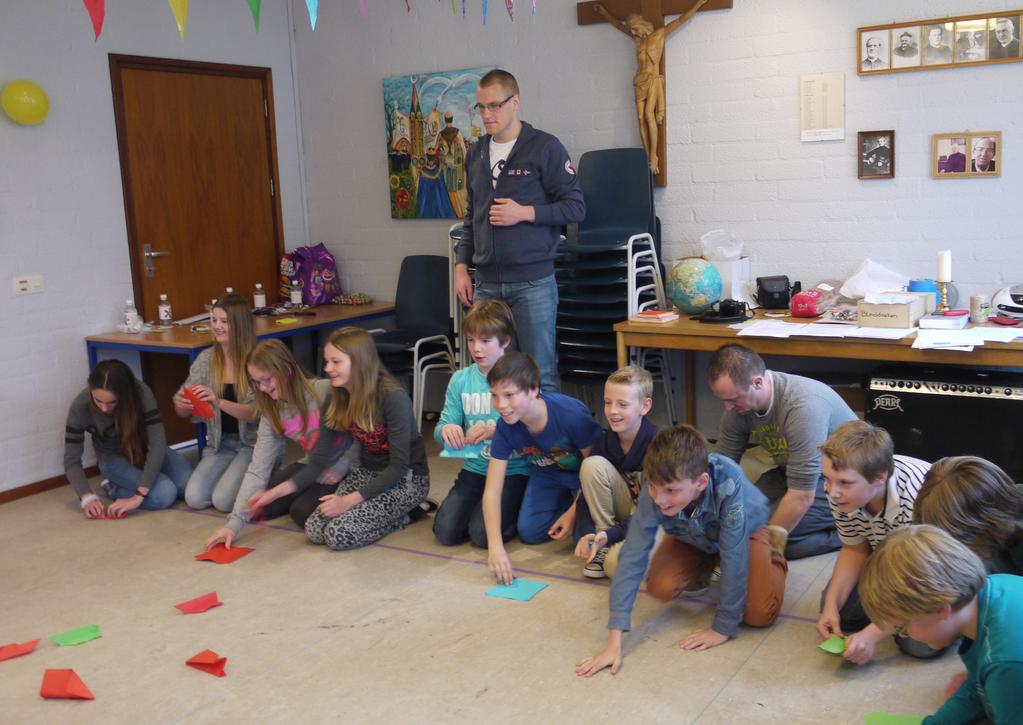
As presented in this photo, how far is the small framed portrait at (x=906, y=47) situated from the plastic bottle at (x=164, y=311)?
3708mm

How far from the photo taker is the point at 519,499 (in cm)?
376

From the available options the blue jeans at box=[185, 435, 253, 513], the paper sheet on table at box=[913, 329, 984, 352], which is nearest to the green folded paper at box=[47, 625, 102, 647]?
the blue jeans at box=[185, 435, 253, 513]

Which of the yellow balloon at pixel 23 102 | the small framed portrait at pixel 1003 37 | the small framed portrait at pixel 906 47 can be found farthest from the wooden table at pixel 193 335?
the small framed portrait at pixel 1003 37

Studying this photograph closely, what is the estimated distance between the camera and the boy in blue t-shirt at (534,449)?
327 cm

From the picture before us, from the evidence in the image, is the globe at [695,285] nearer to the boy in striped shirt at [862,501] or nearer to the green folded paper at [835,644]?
the boy in striped shirt at [862,501]

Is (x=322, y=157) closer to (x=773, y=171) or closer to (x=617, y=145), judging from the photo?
(x=617, y=145)

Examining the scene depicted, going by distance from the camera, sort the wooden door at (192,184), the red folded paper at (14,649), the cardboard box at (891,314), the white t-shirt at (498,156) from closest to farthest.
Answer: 1. the red folded paper at (14,649)
2. the cardboard box at (891,314)
3. the white t-shirt at (498,156)
4. the wooden door at (192,184)

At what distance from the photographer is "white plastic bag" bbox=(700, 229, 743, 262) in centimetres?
462

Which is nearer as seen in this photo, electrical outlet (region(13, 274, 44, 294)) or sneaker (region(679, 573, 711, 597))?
sneaker (region(679, 573, 711, 597))

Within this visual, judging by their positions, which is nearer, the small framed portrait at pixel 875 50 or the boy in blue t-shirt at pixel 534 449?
the boy in blue t-shirt at pixel 534 449

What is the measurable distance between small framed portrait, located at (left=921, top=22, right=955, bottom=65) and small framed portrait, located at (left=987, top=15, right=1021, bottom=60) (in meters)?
0.15

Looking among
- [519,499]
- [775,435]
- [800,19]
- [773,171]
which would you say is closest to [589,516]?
[519,499]

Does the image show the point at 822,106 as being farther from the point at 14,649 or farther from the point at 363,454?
the point at 14,649

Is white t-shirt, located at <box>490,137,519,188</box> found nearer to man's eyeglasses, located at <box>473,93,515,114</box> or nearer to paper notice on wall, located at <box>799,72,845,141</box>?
man's eyeglasses, located at <box>473,93,515,114</box>
